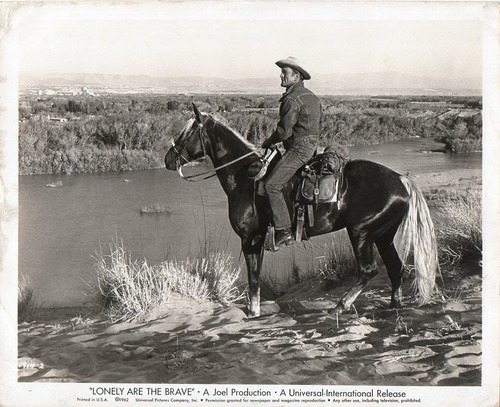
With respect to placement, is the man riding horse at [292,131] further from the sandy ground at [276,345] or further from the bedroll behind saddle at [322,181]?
the sandy ground at [276,345]

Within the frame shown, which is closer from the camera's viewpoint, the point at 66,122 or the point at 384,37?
the point at 384,37

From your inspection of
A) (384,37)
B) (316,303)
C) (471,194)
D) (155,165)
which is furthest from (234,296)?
(155,165)

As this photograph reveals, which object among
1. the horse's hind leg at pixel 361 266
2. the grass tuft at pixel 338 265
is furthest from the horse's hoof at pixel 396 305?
the grass tuft at pixel 338 265

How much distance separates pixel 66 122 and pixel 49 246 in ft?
9.67

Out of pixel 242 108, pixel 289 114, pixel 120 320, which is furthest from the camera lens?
pixel 242 108

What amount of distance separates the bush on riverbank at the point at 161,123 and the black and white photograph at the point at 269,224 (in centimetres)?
6

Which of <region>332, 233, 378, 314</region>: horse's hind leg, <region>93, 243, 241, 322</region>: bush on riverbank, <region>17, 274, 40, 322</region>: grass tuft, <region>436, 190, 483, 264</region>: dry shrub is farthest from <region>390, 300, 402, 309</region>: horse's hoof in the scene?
<region>17, 274, 40, 322</region>: grass tuft

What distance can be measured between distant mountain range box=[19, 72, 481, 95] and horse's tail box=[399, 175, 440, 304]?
1593 mm

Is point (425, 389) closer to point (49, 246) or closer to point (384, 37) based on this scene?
point (384, 37)

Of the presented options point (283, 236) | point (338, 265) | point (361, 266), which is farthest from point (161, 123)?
point (361, 266)

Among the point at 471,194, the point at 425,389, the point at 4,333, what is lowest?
the point at 425,389

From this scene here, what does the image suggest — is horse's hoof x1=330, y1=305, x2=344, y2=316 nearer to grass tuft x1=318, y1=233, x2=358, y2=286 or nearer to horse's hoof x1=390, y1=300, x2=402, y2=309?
horse's hoof x1=390, y1=300, x2=402, y2=309

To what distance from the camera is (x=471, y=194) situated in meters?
6.69

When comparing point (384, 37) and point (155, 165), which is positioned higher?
point (384, 37)
